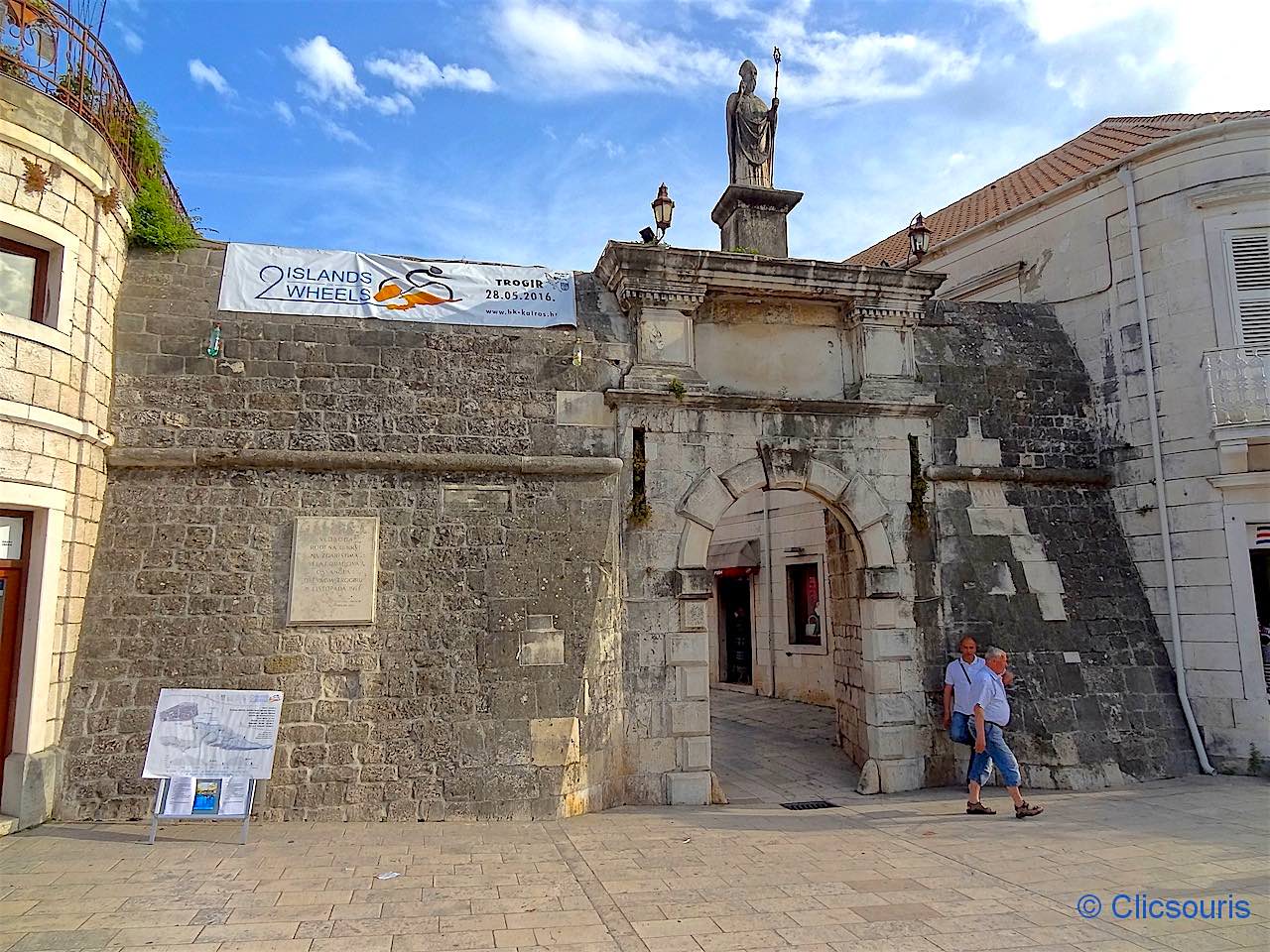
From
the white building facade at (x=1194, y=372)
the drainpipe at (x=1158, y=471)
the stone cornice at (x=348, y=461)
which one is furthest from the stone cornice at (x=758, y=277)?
the drainpipe at (x=1158, y=471)

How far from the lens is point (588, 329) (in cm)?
830

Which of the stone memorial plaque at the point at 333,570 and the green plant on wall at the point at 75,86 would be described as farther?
the stone memorial plaque at the point at 333,570

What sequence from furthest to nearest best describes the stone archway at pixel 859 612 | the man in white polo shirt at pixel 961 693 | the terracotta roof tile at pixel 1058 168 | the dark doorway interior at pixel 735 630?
the dark doorway interior at pixel 735 630 → the terracotta roof tile at pixel 1058 168 → the stone archway at pixel 859 612 → the man in white polo shirt at pixel 961 693

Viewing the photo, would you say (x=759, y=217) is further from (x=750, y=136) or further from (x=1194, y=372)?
(x=1194, y=372)

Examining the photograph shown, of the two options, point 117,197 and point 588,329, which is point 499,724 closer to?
point 588,329

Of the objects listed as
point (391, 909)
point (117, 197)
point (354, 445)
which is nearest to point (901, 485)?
point (354, 445)

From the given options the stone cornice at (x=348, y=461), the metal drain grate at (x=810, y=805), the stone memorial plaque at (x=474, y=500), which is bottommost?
the metal drain grate at (x=810, y=805)

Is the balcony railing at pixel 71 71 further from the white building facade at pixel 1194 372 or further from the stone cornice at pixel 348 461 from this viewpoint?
the white building facade at pixel 1194 372

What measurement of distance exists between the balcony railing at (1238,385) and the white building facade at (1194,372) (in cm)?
1

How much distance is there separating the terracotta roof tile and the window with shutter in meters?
1.61

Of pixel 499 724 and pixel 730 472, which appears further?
pixel 730 472

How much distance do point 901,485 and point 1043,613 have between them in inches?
80.1

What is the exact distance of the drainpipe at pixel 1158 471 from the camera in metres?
8.61

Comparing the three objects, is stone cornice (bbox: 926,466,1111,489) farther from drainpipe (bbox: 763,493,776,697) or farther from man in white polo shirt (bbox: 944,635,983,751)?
drainpipe (bbox: 763,493,776,697)
